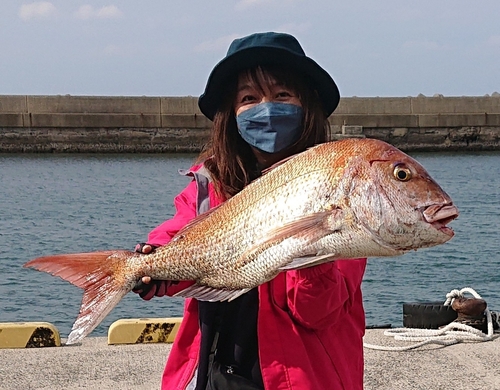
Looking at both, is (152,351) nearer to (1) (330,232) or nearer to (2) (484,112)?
(1) (330,232)

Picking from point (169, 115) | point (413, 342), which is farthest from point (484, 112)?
point (413, 342)

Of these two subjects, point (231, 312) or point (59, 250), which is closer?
point (231, 312)

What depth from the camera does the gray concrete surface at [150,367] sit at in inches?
209

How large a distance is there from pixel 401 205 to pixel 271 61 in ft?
3.14

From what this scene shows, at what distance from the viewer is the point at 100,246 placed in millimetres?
17688

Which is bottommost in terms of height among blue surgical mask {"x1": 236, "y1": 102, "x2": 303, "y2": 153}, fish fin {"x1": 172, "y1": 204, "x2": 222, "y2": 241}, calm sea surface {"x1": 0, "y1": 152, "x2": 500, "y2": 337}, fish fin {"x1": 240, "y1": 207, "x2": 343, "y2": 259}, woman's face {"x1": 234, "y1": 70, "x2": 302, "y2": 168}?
calm sea surface {"x1": 0, "y1": 152, "x2": 500, "y2": 337}

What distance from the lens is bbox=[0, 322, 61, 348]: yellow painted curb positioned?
605 cm

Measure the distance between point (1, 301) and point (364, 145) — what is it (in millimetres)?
11228

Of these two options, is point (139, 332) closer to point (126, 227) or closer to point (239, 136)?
point (239, 136)

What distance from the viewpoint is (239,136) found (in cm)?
343

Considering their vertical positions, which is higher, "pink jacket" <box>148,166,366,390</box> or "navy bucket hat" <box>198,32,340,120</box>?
"navy bucket hat" <box>198,32,340,120</box>

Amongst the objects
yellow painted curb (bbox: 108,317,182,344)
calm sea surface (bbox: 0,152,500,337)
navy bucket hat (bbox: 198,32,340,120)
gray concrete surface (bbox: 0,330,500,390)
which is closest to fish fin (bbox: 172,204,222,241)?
navy bucket hat (bbox: 198,32,340,120)

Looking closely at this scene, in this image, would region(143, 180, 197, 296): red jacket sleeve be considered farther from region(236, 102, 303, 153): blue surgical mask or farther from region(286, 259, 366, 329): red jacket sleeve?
region(286, 259, 366, 329): red jacket sleeve

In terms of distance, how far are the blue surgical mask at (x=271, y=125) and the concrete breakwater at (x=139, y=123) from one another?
34469 mm
